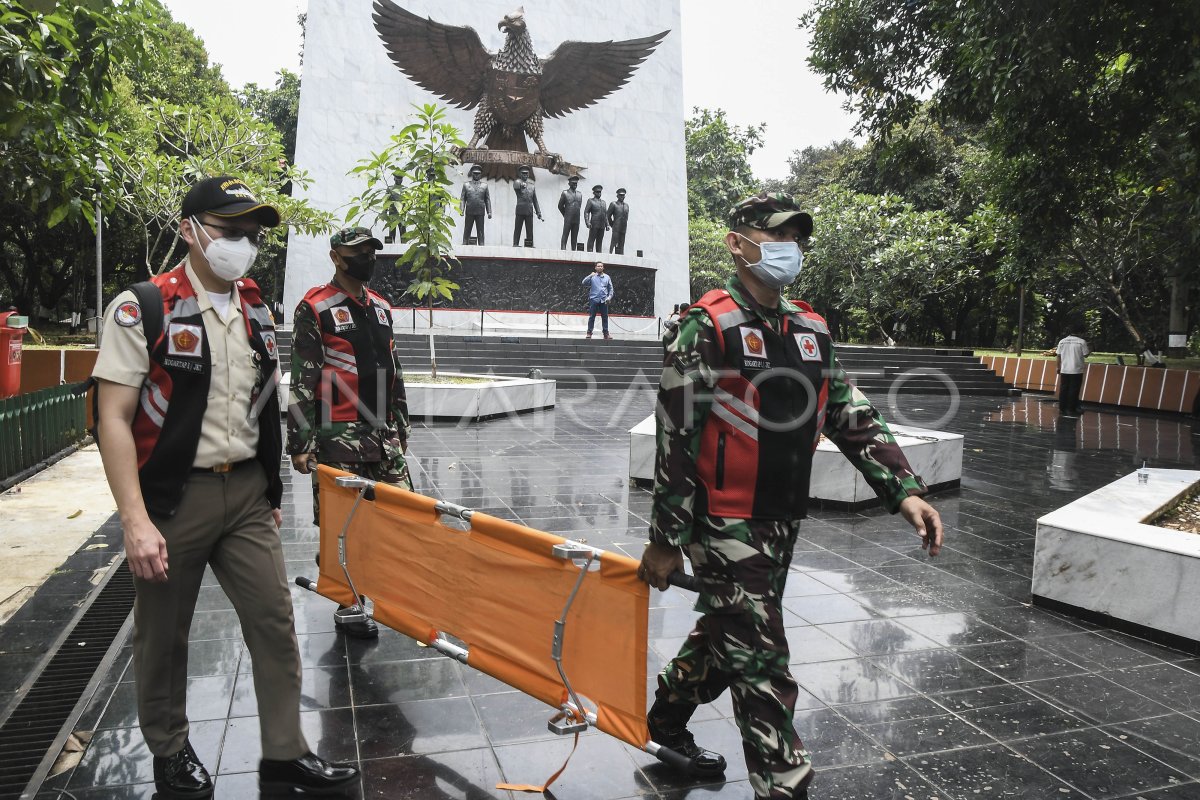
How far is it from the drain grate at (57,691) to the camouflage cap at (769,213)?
2958 millimetres

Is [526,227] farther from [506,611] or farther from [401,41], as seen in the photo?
[506,611]

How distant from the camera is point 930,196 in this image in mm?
34625

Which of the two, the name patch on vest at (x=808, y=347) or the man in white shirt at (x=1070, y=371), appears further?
the man in white shirt at (x=1070, y=371)

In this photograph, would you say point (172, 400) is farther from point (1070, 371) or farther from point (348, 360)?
point (1070, 371)

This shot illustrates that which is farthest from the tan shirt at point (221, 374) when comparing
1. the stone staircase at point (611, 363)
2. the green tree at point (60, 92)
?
the stone staircase at point (611, 363)

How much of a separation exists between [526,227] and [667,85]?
851cm

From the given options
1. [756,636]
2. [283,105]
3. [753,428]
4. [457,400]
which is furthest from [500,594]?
[283,105]

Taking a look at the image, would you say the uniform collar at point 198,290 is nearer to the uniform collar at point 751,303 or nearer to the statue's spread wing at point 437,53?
the uniform collar at point 751,303

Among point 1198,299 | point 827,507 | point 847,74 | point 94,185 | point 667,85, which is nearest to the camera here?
point 94,185

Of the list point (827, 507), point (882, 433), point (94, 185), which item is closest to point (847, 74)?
point (827, 507)

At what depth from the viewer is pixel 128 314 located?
2.63 metres

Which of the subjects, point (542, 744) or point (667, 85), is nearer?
point (542, 744)

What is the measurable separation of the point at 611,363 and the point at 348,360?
54.8 ft

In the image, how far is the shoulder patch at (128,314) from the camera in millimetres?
2619
